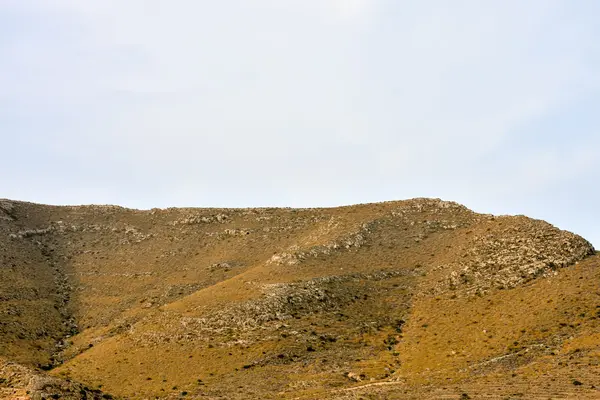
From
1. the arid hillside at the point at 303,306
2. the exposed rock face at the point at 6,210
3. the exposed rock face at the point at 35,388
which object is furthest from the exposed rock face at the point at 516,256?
the exposed rock face at the point at 6,210

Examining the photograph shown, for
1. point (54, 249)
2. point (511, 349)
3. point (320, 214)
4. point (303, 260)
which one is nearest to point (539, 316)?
point (511, 349)

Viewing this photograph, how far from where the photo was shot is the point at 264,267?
270 ft

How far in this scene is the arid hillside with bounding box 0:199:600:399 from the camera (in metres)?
50.8

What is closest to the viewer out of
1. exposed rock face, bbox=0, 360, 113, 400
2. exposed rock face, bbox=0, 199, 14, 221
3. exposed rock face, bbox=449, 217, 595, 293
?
exposed rock face, bbox=0, 360, 113, 400

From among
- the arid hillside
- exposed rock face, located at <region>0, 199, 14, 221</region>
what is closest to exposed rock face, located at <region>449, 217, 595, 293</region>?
the arid hillside

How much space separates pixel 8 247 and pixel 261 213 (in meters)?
44.4

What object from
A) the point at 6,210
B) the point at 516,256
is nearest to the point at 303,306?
the point at 516,256

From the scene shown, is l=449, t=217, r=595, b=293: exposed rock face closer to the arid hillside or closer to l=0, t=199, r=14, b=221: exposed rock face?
the arid hillside

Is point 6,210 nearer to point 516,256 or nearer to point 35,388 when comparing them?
point 35,388

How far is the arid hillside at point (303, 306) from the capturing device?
167ft

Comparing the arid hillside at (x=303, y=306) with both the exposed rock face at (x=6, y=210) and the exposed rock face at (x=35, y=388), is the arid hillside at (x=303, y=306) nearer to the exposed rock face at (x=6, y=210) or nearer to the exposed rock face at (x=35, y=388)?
the exposed rock face at (x=35, y=388)

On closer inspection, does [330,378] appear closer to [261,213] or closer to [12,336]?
Result: [12,336]

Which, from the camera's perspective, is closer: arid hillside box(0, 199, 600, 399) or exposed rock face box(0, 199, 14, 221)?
arid hillside box(0, 199, 600, 399)

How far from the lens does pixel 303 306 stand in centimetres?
6931
